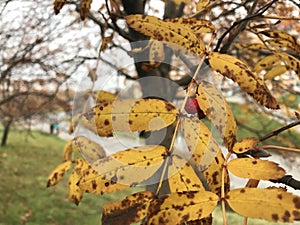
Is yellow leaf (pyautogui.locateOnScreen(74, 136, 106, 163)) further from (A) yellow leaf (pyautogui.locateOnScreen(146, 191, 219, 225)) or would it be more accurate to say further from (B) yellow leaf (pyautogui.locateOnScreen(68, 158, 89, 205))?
(A) yellow leaf (pyautogui.locateOnScreen(146, 191, 219, 225))

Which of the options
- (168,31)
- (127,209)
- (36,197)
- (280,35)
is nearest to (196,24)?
(168,31)

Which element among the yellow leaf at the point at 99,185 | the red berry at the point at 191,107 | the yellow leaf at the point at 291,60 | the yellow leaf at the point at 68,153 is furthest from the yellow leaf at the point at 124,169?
the yellow leaf at the point at 68,153

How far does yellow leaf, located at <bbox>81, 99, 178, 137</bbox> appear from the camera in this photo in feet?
1.47

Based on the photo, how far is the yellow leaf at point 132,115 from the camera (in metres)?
0.45

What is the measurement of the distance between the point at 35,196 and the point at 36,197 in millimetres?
48

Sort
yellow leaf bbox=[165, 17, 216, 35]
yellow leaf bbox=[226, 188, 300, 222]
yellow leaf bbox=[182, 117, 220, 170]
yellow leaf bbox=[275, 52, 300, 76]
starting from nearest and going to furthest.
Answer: yellow leaf bbox=[226, 188, 300, 222], yellow leaf bbox=[182, 117, 220, 170], yellow leaf bbox=[165, 17, 216, 35], yellow leaf bbox=[275, 52, 300, 76]

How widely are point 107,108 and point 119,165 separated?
87mm

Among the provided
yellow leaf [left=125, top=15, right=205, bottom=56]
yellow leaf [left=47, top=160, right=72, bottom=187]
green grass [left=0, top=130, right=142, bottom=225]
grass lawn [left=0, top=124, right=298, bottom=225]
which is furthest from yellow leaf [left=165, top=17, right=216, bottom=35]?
green grass [left=0, top=130, right=142, bottom=225]

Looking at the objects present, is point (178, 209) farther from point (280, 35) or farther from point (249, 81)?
point (280, 35)

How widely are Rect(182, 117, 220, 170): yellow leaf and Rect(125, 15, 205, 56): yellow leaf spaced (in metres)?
0.12

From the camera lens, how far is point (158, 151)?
0.43 meters

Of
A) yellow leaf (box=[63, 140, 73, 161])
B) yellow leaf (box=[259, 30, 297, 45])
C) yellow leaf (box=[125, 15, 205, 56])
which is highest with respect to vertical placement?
yellow leaf (box=[125, 15, 205, 56])

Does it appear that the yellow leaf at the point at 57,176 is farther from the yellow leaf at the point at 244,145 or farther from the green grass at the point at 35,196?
the green grass at the point at 35,196

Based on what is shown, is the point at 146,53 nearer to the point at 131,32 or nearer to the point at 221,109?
the point at 221,109
